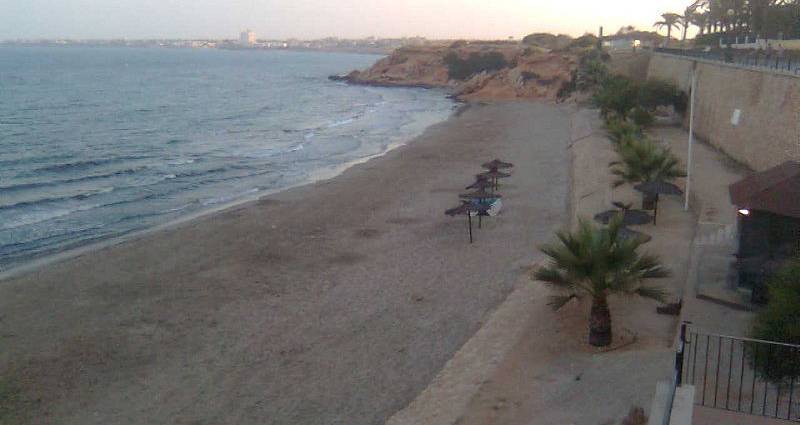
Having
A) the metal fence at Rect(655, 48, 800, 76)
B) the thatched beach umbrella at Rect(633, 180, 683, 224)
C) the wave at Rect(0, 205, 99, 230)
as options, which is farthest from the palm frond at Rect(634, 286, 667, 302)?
the wave at Rect(0, 205, 99, 230)

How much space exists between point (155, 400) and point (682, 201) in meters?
14.4

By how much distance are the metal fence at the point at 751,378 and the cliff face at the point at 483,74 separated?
6593cm

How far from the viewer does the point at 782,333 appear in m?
7.21

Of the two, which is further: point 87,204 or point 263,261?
point 87,204

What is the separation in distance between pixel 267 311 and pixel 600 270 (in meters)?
6.92

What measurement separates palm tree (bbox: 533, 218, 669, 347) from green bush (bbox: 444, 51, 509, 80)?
90.1 metres

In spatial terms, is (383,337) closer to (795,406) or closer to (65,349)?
(65,349)

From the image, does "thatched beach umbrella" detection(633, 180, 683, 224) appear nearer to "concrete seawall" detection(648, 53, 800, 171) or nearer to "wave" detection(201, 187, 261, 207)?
"concrete seawall" detection(648, 53, 800, 171)

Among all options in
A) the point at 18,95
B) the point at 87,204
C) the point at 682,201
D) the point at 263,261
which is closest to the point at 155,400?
the point at 263,261

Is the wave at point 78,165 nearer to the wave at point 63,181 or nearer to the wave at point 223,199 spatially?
the wave at point 63,181

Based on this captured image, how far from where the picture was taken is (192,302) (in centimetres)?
1554

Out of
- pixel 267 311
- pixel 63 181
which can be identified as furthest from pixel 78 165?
pixel 267 311

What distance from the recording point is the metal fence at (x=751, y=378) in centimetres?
716

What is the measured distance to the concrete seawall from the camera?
20875mm
